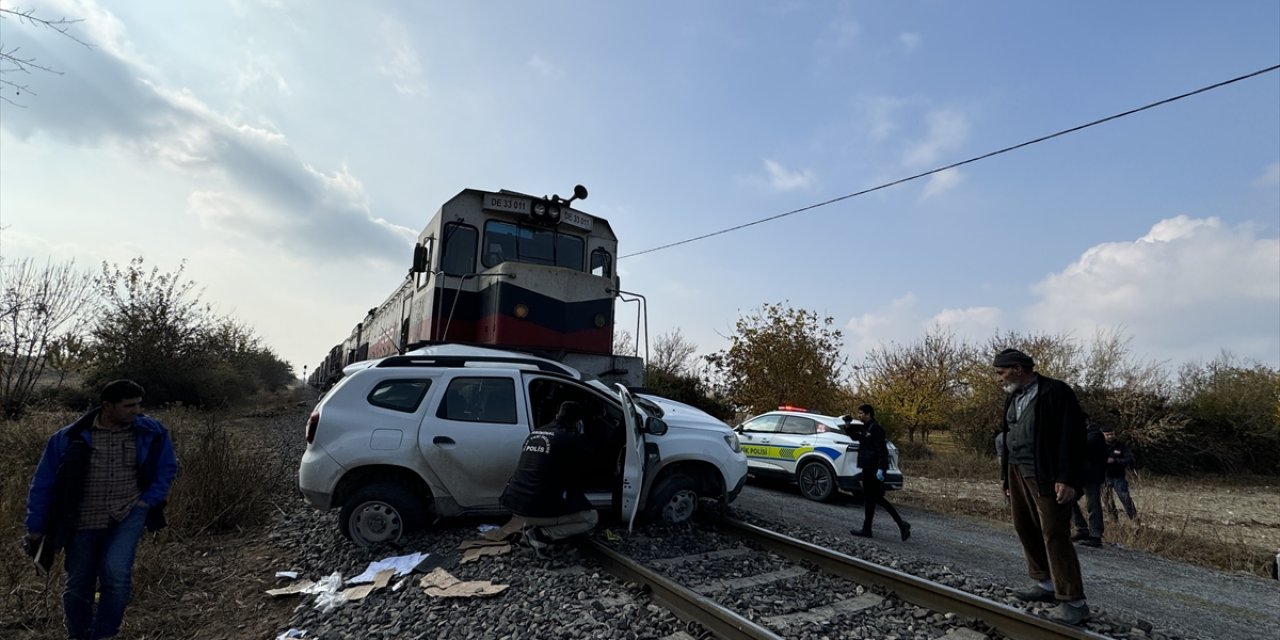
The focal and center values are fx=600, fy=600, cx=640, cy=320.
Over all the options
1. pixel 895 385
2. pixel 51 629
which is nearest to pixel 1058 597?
pixel 51 629

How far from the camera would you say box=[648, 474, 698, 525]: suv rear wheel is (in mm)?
6219

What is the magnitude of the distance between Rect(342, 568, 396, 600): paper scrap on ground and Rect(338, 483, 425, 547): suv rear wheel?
701 millimetres

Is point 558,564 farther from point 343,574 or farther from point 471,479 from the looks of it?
point 343,574

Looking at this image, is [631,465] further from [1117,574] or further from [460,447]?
[1117,574]

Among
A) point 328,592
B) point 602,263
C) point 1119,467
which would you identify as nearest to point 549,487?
point 328,592

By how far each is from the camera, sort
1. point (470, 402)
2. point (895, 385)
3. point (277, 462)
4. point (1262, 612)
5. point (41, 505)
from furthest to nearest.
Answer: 1. point (895, 385)
2. point (277, 462)
3. point (470, 402)
4. point (1262, 612)
5. point (41, 505)

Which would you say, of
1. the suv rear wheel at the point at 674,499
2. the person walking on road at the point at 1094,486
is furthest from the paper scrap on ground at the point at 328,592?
the person walking on road at the point at 1094,486

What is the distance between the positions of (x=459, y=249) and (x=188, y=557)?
4756 mm

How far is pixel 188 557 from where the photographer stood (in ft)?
19.1

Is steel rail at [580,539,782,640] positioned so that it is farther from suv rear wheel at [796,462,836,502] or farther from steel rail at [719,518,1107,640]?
suv rear wheel at [796,462,836,502]

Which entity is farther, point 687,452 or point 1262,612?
point 687,452

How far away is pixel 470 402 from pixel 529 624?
2.58 metres

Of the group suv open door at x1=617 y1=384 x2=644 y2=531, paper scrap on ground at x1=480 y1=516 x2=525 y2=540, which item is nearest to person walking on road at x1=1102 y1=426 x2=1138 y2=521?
suv open door at x1=617 y1=384 x2=644 y2=531

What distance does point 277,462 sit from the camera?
419 inches
